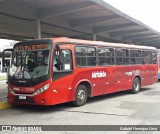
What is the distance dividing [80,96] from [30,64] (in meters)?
2.32

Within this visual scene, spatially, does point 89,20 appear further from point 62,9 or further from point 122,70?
point 122,70

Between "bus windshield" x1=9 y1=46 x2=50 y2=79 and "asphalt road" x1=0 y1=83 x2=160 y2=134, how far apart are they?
1301 millimetres

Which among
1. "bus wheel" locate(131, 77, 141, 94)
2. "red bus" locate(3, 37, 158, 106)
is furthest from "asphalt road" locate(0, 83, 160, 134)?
"bus wheel" locate(131, 77, 141, 94)

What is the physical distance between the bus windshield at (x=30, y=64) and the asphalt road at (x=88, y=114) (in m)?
1.30

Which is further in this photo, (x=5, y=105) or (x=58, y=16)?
(x=58, y=16)

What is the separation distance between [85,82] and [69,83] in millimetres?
1175

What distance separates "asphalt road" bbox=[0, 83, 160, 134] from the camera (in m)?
8.05

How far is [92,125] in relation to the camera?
A: 763cm

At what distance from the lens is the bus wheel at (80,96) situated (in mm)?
10672

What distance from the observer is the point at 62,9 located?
14461 mm

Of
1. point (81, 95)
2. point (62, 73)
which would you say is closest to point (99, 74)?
Result: point (81, 95)

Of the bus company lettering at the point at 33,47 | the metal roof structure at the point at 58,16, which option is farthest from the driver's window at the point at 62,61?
the metal roof structure at the point at 58,16

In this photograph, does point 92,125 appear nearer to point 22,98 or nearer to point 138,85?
point 22,98

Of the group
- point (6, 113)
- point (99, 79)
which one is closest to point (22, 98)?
point (6, 113)
